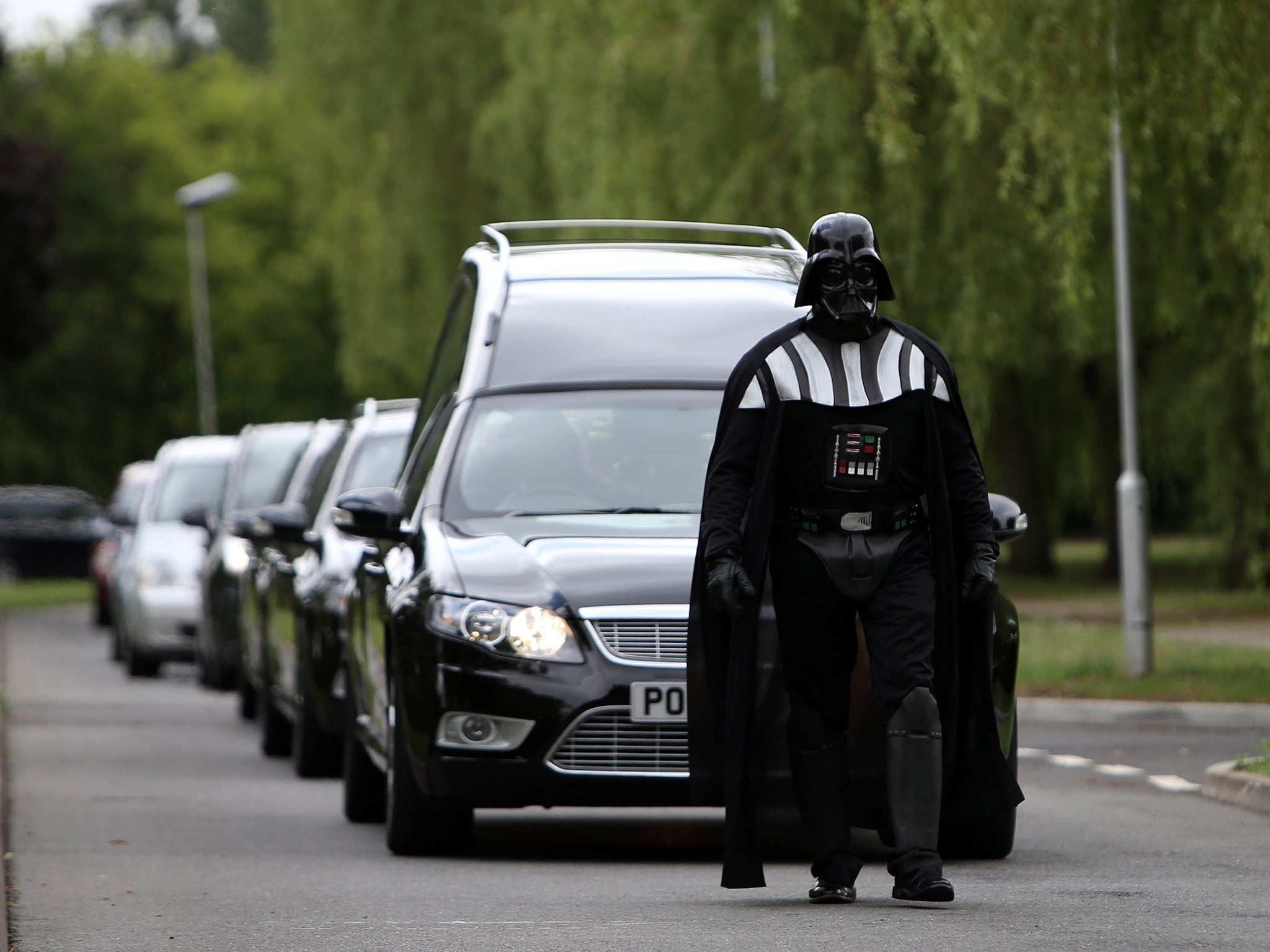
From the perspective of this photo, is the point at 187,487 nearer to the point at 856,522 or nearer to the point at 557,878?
the point at 557,878

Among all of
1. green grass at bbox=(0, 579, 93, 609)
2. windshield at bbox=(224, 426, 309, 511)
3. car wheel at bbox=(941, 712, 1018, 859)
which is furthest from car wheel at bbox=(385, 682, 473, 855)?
green grass at bbox=(0, 579, 93, 609)

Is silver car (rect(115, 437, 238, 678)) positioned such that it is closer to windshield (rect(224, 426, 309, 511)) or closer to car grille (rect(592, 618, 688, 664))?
windshield (rect(224, 426, 309, 511))

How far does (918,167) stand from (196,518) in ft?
19.5

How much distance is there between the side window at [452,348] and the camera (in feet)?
35.0

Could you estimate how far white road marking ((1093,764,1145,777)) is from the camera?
509 inches

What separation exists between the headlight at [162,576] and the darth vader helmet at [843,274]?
1595cm

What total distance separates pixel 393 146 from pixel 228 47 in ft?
187

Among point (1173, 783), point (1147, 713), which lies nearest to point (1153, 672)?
point (1147, 713)

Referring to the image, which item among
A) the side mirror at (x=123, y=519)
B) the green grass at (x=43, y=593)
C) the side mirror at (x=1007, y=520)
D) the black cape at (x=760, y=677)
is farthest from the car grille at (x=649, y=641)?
the green grass at (x=43, y=593)

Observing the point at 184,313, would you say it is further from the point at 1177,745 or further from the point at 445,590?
the point at 445,590

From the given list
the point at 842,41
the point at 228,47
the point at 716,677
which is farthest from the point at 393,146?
the point at 228,47

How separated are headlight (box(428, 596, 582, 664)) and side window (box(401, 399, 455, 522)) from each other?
3.85 ft

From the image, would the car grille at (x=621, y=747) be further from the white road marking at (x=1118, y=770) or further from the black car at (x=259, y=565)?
the black car at (x=259, y=565)

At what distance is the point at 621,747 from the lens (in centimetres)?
871
